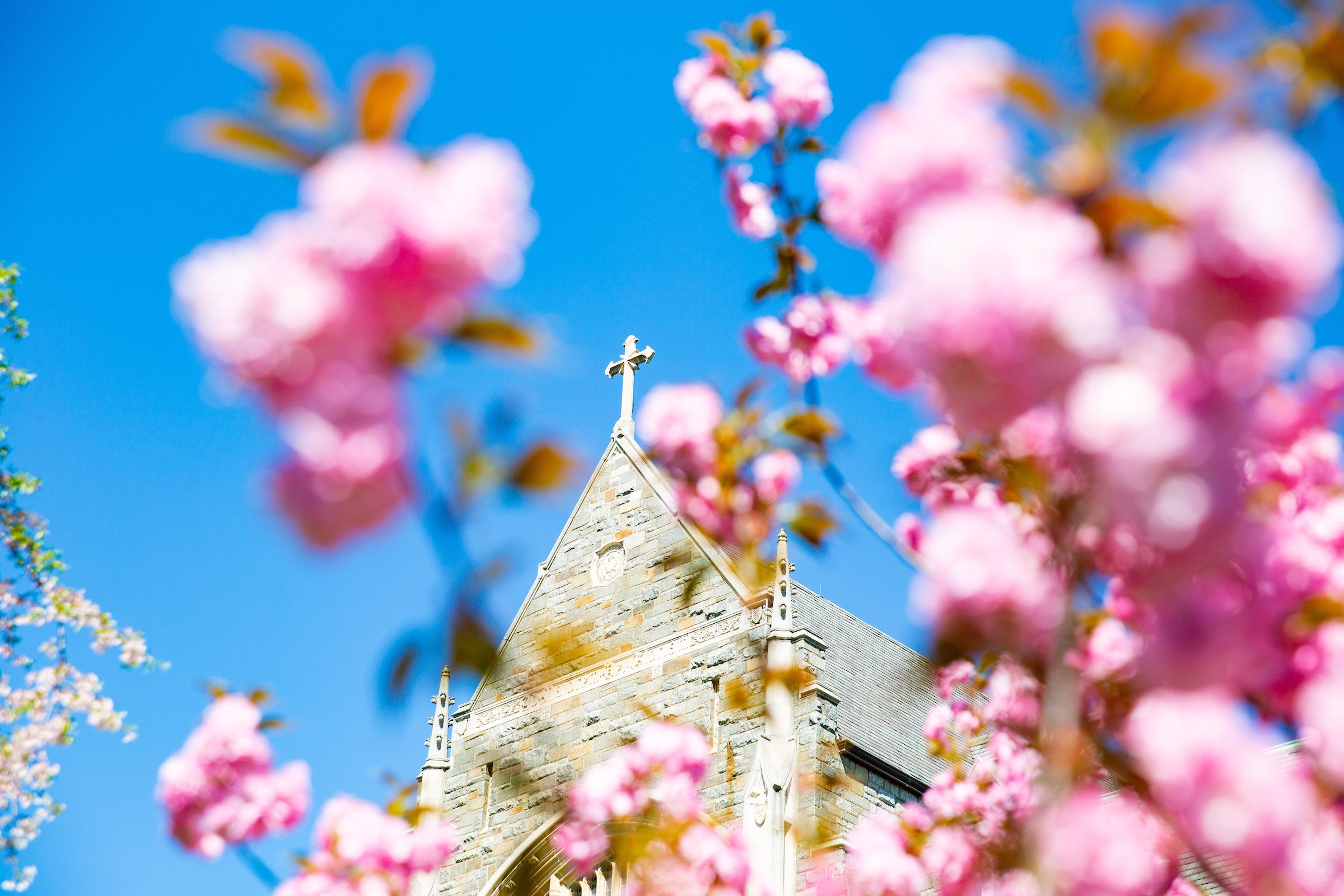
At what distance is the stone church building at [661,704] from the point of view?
10789 millimetres

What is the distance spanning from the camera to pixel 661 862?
13.3ft

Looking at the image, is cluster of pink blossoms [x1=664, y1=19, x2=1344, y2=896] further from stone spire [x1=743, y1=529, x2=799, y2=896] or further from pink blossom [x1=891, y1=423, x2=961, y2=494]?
stone spire [x1=743, y1=529, x2=799, y2=896]

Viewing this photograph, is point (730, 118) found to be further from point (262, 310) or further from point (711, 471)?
point (262, 310)

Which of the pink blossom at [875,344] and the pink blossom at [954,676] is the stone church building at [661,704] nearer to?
the pink blossom at [954,676]

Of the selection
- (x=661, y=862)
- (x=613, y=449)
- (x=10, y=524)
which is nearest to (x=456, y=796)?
(x=613, y=449)

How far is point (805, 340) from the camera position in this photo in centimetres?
372

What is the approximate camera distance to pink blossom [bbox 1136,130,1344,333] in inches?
71.1

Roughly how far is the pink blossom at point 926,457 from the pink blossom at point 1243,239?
172 cm

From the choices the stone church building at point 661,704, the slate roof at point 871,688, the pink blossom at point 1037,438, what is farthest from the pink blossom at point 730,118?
the slate roof at point 871,688

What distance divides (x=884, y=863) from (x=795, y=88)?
8.37ft

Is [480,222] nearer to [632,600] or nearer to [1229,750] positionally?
[1229,750]

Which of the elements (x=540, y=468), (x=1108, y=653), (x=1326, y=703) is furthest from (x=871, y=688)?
(x=540, y=468)

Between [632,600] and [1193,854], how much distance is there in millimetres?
10751

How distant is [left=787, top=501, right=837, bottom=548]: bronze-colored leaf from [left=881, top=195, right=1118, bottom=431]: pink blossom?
148 cm
